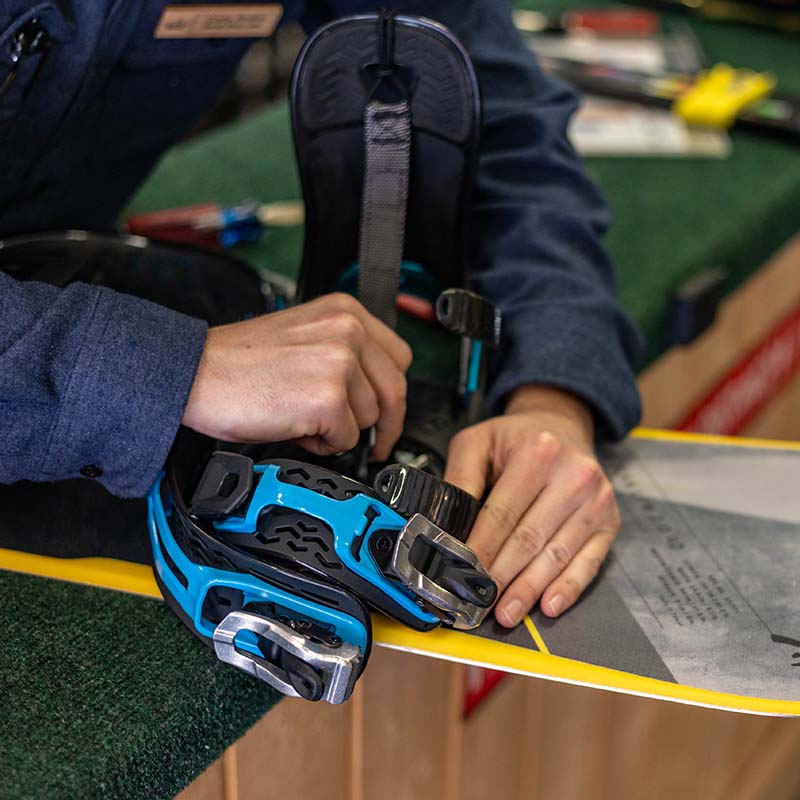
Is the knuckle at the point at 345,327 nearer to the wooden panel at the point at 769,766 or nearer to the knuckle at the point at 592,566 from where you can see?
the knuckle at the point at 592,566

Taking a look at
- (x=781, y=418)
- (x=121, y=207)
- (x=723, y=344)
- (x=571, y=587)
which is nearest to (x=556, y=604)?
(x=571, y=587)

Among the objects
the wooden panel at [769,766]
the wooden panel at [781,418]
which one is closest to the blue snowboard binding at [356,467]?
the wooden panel at [781,418]

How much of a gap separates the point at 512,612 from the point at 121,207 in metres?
0.49

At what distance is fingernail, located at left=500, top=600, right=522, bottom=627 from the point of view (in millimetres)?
564

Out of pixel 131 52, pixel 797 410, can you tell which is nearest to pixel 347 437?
pixel 131 52

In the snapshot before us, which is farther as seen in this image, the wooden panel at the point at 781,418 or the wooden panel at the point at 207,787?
the wooden panel at the point at 781,418

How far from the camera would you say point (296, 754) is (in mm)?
616

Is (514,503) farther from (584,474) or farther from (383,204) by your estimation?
(383,204)

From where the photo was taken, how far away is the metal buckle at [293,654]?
0.50m

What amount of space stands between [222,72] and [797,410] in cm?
89

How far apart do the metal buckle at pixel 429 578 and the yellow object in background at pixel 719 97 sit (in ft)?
2.93

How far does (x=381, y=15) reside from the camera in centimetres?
66

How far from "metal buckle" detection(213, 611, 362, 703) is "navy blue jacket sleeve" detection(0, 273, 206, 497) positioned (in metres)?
0.09

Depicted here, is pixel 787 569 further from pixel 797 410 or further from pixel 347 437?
pixel 797 410
